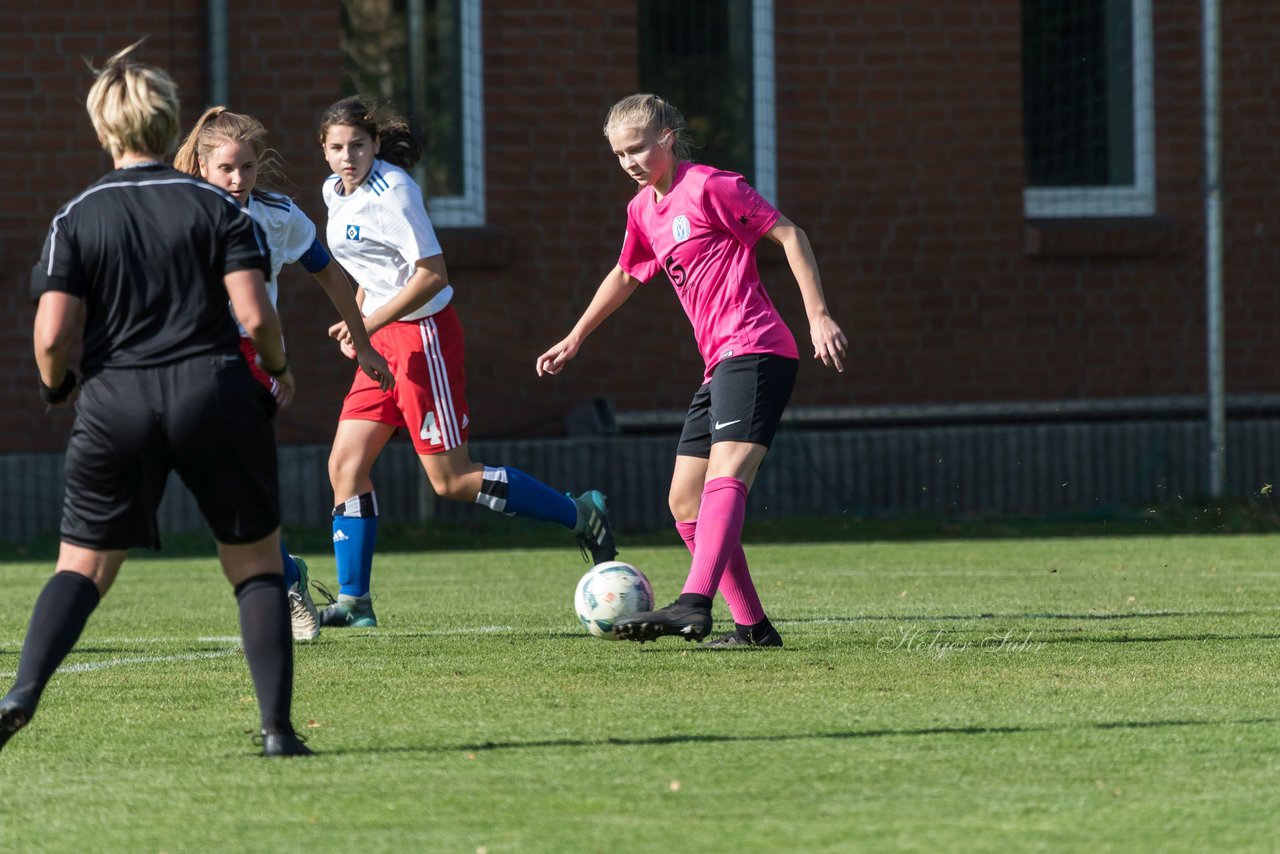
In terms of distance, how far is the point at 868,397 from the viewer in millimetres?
14148

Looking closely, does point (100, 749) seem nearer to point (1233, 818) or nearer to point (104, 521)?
point (104, 521)

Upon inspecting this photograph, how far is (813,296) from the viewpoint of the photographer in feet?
19.9

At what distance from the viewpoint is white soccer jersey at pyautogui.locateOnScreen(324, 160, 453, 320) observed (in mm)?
7383

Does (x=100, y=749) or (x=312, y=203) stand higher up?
(x=312, y=203)

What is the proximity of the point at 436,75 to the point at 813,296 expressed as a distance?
8238mm

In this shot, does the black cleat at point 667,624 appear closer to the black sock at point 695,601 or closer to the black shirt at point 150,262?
the black sock at point 695,601

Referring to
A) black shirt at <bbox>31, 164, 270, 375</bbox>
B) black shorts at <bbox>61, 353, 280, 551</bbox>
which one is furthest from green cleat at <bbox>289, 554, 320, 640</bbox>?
black shirt at <bbox>31, 164, 270, 375</bbox>

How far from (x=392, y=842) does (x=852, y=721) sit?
1656 millimetres

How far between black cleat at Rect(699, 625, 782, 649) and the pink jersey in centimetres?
90

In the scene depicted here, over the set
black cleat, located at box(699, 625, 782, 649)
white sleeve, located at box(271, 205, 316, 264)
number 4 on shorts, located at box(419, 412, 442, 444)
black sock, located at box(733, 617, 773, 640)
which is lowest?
black cleat, located at box(699, 625, 782, 649)

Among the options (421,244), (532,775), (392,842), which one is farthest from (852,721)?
(421,244)

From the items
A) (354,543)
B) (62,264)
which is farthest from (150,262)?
(354,543)

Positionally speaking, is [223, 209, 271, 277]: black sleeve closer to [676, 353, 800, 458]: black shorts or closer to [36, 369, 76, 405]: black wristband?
[36, 369, 76, 405]: black wristband

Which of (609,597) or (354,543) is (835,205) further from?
(609,597)
